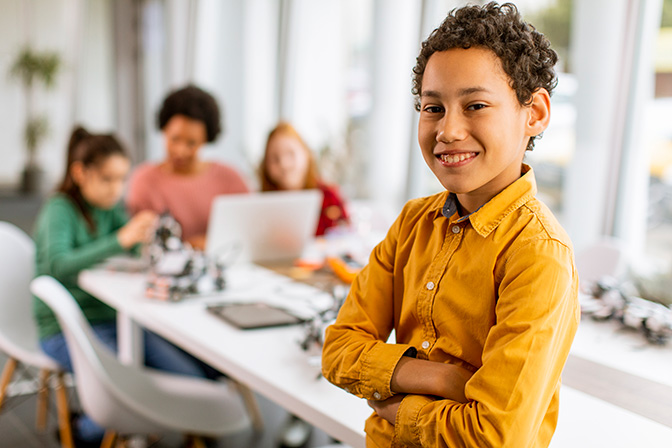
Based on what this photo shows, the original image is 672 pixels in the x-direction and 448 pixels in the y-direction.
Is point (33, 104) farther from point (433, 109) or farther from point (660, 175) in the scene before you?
point (433, 109)

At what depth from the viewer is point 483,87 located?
3.13 ft

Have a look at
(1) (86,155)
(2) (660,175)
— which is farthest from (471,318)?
(2) (660,175)

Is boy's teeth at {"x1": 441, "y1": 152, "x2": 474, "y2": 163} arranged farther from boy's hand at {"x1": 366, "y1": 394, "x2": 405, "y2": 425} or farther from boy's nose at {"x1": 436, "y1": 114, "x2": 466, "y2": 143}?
boy's hand at {"x1": 366, "y1": 394, "x2": 405, "y2": 425}

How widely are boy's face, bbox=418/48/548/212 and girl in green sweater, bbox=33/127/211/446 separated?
159 cm

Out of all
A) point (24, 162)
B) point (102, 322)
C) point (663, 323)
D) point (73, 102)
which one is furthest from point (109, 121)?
point (663, 323)

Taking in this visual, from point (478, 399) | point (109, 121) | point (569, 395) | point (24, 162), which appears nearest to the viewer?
point (478, 399)

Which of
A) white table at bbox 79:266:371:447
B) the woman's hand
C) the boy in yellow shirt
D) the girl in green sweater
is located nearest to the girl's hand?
the girl in green sweater

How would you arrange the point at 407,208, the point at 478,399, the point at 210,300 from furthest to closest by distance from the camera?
the point at 210,300, the point at 407,208, the point at 478,399

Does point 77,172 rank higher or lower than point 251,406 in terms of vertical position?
higher

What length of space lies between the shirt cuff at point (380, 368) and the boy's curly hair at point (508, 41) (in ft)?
1.46

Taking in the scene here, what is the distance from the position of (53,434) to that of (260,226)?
1.21m

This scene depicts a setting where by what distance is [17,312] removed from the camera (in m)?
2.56

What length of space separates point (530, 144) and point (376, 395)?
19.2 inches

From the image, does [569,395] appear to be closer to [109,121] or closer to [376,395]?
[376,395]
